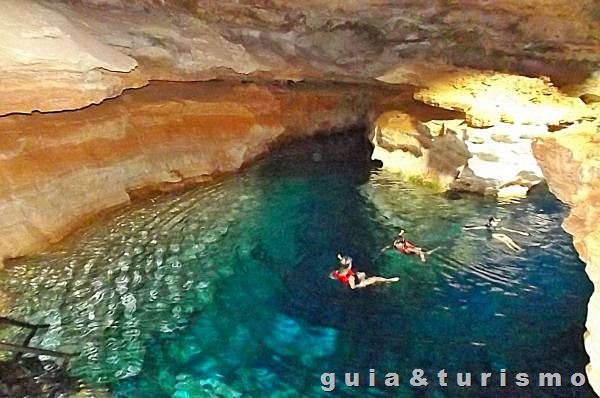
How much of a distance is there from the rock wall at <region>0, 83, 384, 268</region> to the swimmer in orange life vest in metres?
4.24

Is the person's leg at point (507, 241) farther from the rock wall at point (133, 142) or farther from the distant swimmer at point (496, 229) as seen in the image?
the rock wall at point (133, 142)

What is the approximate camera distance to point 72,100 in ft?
25.1

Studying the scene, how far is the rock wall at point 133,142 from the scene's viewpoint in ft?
28.2

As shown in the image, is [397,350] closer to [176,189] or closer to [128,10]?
[176,189]

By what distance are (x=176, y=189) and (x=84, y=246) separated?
2.71 metres

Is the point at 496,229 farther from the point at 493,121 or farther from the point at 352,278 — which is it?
the point at 352,278

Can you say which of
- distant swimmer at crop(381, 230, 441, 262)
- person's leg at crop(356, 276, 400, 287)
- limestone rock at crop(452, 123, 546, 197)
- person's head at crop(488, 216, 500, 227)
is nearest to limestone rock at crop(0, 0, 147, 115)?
person's leg at crop(356, 276, 400, 287)

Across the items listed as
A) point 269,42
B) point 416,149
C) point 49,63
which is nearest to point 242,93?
point 269,42

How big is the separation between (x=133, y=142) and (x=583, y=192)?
7.88m

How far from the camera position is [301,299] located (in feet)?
24.5

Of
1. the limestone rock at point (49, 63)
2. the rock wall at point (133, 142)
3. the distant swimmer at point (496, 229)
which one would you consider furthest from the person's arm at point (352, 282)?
the rock wall at point (133, 142)

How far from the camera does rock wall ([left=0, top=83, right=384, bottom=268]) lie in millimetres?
8609

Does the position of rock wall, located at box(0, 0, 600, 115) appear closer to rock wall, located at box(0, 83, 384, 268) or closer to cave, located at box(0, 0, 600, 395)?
cave, located at box(0, 0, 600, 395)

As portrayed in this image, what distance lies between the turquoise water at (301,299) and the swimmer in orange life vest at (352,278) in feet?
0.35
